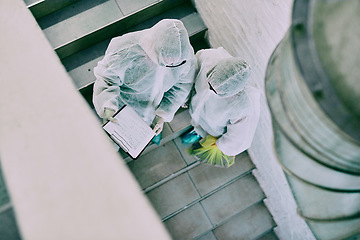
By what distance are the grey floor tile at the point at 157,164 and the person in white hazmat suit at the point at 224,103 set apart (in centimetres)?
46

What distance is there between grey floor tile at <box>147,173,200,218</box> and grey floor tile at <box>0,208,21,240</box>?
7.43 feet

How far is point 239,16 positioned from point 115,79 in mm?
1287

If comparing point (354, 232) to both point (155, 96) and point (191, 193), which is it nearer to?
point (155, 96)

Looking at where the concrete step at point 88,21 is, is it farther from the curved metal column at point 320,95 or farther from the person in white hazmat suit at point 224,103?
the curved metal column at point 320,95

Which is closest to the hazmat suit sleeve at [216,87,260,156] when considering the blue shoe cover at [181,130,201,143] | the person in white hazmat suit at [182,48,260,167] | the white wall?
the person in white hazmat suit at [182,48,260,167]

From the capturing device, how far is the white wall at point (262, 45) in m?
2.11

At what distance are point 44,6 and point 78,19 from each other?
0.32 m

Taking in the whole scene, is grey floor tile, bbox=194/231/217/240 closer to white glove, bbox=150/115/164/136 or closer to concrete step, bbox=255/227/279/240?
concrete step, bbox=255/227/279/240

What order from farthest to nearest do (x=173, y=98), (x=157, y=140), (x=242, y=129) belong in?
(x=157, y=140) → (x=173, y=98) → (x=242, y=129)

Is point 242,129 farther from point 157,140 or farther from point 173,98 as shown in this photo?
point 157,140

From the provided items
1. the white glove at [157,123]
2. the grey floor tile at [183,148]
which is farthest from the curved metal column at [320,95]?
the grey floor tile at [183,148]

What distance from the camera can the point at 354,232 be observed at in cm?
110

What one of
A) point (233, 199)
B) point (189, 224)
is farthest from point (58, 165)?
point (233, 199)

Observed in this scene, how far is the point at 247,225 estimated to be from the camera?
3.38 meters
